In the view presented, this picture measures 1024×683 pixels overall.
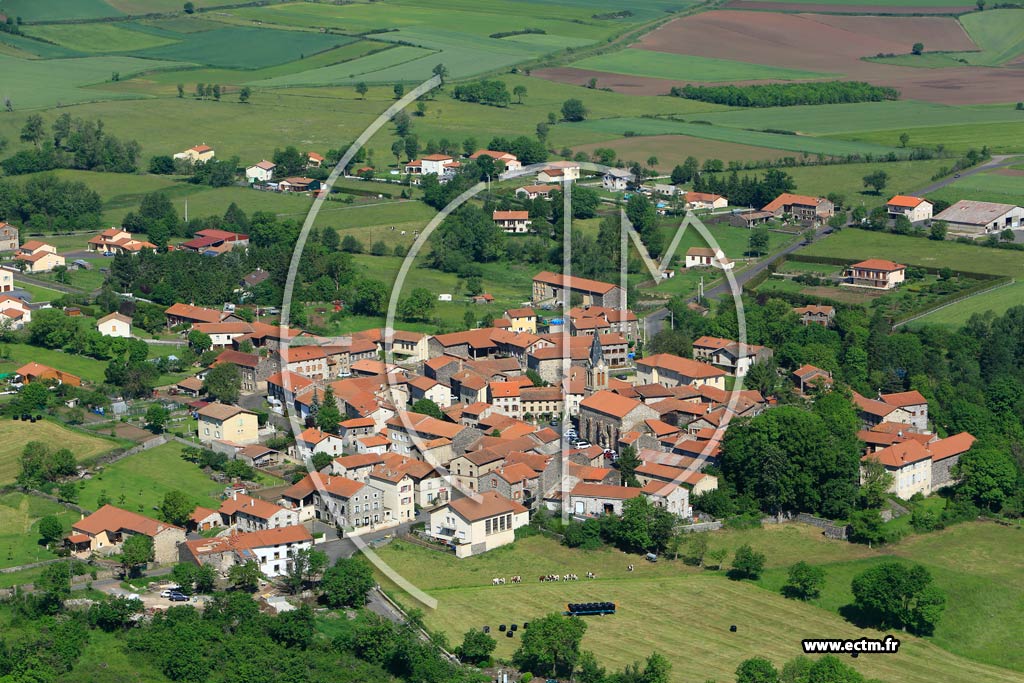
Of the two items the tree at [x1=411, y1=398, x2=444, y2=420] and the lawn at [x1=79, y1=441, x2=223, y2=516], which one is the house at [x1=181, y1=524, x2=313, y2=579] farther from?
the tree at [x1=411, y1=398, x2=444, y2=420]

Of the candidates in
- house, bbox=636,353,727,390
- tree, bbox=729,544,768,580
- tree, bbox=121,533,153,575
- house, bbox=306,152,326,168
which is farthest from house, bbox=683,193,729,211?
tree, bbox=121,533,153,575

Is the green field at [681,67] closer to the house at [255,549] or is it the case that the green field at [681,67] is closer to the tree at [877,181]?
the tree at [877,181]

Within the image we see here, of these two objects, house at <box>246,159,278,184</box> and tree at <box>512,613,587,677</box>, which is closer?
tree at <box>512,613,587,677</box>

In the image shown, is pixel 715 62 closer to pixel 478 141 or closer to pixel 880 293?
pixel 478 141

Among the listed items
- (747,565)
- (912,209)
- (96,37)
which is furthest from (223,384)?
(96,37)

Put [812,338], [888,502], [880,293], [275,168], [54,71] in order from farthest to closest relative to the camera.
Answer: [54,71], [275,168], [880,293], [812,338], [888,502]

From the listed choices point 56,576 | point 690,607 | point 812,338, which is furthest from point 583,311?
point 56,576
